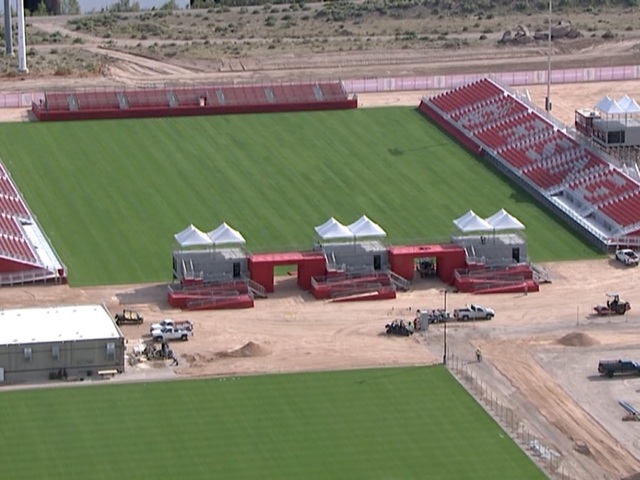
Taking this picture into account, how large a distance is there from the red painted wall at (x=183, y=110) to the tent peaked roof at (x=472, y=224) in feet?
125

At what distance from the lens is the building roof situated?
10469 cm

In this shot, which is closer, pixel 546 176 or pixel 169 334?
pixel 169 334

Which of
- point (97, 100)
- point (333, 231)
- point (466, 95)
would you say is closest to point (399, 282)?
point (333, 231)

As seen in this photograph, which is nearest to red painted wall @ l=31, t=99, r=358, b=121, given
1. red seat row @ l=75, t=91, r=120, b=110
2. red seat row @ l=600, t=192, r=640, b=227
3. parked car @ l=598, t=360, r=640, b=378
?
red seat row @ l=75, t=91, r=120, b=110

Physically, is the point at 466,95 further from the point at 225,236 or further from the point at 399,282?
the point at 225,236

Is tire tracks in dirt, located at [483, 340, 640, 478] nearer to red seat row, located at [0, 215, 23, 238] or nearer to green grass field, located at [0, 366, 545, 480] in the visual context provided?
green grass field, located at [0, 366, 545, 480]

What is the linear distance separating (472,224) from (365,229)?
6329mm

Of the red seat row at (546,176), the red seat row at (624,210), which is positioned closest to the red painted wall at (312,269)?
the red seat row at (624,210)

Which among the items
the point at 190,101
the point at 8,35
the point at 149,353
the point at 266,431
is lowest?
the point at 266,431

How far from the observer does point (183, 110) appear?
15862 centimetres

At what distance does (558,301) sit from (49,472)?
37043 mm

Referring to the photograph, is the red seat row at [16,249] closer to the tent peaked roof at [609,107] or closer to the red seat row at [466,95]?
the tent peaked roof at [609,107]

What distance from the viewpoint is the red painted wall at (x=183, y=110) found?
15675cm

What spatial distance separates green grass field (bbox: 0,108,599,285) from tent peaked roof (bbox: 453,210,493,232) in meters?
4.51
